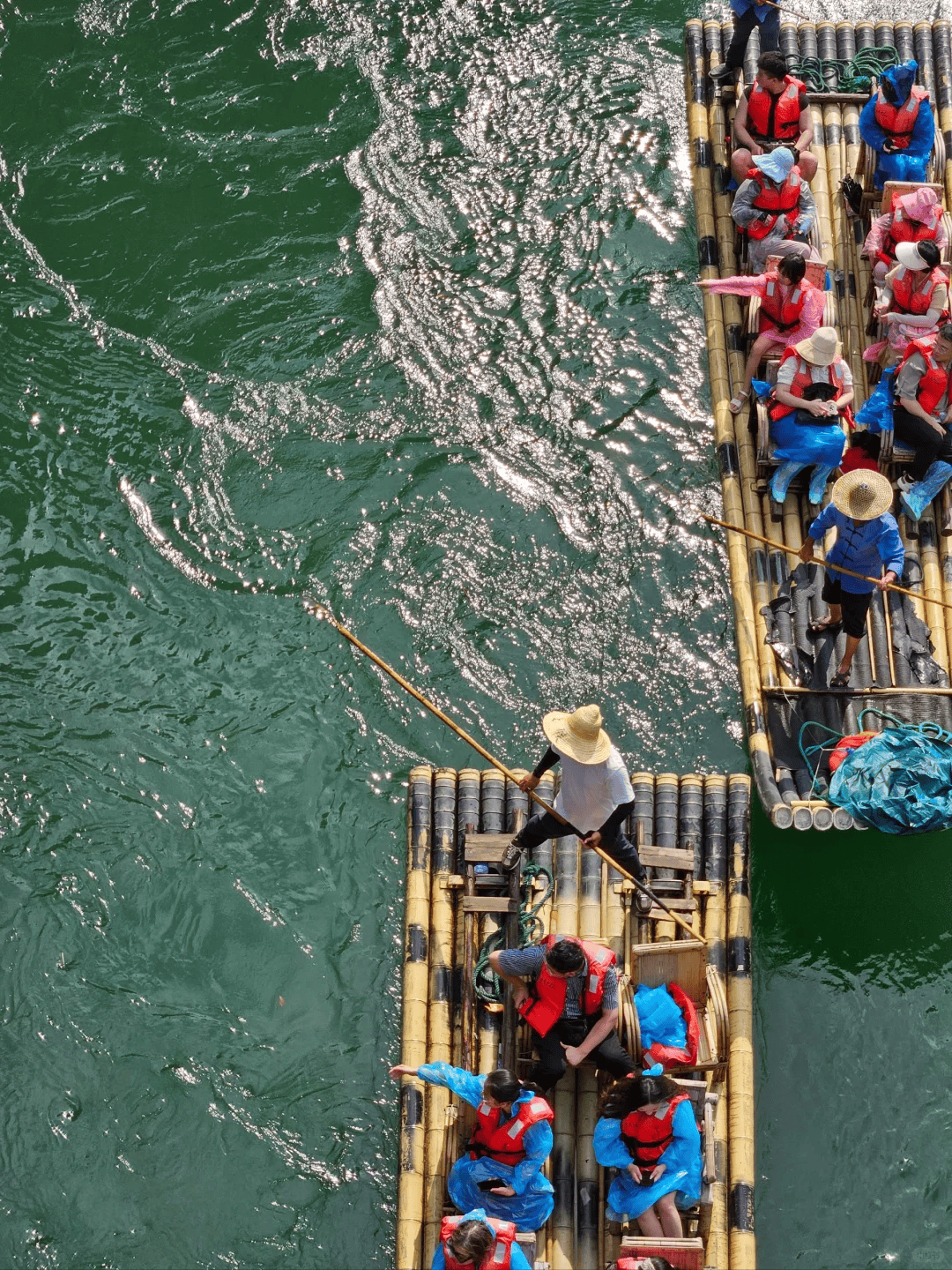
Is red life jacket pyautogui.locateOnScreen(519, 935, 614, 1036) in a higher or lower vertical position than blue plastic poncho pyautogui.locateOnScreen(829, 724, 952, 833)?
lower

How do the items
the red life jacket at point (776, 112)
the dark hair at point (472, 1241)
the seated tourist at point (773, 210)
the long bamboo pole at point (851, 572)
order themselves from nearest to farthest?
1. the dark hair at point (472, 1241)
2. the long bamboo pole at point (851, 572)
3. the seated tourist at point (773, 210)
4. the red life jacket at point (776, 112)

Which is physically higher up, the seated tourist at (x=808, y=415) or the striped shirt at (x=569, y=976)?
the seated tourist at (x=808, y=415)

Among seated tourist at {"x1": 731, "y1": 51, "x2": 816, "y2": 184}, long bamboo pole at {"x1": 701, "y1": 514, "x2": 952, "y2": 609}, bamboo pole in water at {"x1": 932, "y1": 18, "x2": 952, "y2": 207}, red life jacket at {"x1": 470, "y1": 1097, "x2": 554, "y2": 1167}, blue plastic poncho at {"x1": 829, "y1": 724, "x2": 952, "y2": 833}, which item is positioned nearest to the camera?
red life jacket at {"x1": 470, "y1": 1097, "x2": 554, "y2": 1167}

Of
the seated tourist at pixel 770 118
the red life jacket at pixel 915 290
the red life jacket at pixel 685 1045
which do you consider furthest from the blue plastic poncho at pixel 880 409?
the red life jacket at pixel 685 1045

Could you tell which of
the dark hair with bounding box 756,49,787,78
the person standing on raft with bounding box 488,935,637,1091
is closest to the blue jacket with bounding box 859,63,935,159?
the dark hair with bounding box 756,49,787,78

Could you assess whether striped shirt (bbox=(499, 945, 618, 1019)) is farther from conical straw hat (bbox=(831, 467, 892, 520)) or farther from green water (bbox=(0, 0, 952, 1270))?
conical straw hat (bbox=(831, 467, 892, 520))

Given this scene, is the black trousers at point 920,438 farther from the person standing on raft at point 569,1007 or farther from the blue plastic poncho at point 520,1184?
the blue plastic poncho at point 520,1184

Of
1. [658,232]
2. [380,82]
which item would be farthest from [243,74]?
[658,232]
